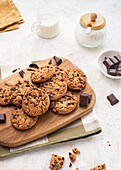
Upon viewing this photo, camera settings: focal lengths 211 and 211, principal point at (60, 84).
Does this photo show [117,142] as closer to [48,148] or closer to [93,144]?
[93,144]

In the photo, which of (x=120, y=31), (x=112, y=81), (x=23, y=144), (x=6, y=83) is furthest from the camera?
(x=120, y=31)

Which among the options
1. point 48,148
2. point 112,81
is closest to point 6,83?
point 48,148

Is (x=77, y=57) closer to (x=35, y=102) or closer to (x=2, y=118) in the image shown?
(x=35, y=102)

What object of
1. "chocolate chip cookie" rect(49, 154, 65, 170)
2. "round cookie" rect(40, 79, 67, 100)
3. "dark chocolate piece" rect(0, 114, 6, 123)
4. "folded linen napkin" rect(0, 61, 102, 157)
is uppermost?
"round cookie" rect(40, 79, 67, 100)

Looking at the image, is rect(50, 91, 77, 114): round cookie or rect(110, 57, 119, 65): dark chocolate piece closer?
rect(50, 91, 77, 114): round cookie

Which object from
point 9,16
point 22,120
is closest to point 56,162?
point 22,120

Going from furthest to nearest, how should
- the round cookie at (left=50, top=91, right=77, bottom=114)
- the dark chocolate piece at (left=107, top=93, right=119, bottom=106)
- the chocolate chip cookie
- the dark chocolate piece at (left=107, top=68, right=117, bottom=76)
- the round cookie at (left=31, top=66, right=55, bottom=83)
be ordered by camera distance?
1. the dark chocolate piece at (left=107, top=68, right=117, bottom=76)
2. the dark chocolate piece at (left=107, top=93, right=119, bottom=106)
3. the round cookie at (left=31, top=66, right=55, bottom=83)
4. the round cookie at (left=50, top=91, right=77, bottom=114)
5. the chocolate chip cookie

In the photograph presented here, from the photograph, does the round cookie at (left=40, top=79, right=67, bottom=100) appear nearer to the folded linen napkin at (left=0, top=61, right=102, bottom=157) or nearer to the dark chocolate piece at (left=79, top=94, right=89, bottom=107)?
the dark chocolate piece at (left=79, top=94, right=89, bottom=107)

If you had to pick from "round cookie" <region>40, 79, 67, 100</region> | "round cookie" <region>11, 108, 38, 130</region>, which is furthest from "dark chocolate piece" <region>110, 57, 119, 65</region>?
"round cookie" <region>11, 108, 38, 130</region>
